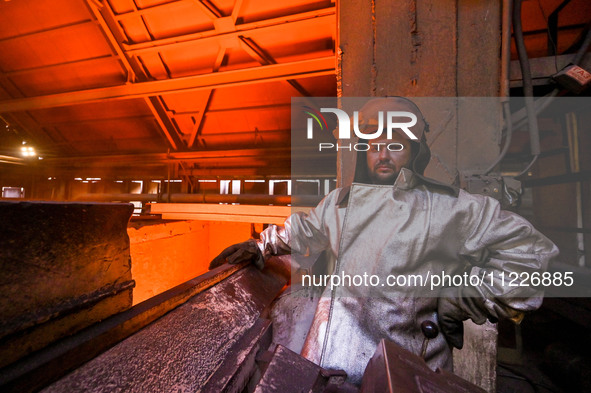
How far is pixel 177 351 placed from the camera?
918 mm

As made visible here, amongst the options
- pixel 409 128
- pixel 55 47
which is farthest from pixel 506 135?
pixel 55 47

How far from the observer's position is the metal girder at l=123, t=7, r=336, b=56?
3172mm

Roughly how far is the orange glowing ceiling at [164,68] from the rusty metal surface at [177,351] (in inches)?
121

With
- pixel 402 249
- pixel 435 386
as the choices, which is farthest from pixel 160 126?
pixel 435 386

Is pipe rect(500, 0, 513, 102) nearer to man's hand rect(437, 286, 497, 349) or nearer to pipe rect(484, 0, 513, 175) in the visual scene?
pipe rect(484, 0, 513, 175)

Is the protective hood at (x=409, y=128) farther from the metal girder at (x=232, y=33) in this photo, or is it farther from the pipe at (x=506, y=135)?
the metal girder at (x=232, y=33)

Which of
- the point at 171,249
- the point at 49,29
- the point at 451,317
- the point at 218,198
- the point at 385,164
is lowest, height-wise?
the point at 171,249

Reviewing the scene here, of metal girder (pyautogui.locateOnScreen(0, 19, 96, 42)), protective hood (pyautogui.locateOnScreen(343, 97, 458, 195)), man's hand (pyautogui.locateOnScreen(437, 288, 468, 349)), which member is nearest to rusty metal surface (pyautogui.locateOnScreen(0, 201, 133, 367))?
protective hood (pyautogui.locateOnScreen(343, 97, 458, 195))

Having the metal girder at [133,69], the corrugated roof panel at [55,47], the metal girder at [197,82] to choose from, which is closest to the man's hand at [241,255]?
the metal girder at [197,82]

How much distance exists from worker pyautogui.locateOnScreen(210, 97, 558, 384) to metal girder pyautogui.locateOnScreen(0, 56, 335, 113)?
6.57ft

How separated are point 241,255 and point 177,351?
892 mm

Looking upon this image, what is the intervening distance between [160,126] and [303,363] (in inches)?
207

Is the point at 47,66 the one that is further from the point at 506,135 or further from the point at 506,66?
the point at 506,135

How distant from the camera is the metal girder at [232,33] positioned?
317 centimetres
